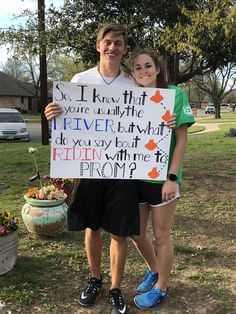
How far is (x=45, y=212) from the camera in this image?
4.74 meters

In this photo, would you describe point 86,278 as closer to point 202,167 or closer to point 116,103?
point 116,103

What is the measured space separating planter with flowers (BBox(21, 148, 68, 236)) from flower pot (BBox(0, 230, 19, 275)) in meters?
0.76

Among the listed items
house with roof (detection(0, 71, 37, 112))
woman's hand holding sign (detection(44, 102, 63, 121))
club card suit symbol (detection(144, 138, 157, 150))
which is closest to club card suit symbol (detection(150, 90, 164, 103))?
club card suit symbol (detection(144, 138, 157, 150))

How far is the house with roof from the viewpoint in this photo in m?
58.1

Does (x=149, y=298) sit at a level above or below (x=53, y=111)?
below

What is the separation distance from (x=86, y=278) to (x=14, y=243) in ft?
2.38

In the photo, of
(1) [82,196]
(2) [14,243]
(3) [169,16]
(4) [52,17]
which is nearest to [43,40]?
(4) [52,17]

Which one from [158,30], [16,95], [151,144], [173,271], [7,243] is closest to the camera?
[151,144]

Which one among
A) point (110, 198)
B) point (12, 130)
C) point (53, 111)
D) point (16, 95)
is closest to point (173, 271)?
point (110, 198)

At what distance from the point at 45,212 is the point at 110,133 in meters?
1.87

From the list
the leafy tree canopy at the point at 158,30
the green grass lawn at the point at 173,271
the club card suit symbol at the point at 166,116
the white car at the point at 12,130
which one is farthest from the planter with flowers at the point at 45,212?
the white car at the point at 12,130

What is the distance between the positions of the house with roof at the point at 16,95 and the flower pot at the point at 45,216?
180 feet

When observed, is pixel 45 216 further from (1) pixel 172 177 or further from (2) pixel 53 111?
(1) pixel 172 177

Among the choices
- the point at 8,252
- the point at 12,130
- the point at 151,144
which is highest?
the point at 151,144
